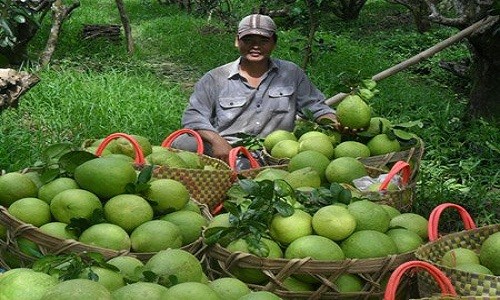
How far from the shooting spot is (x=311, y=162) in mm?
3836

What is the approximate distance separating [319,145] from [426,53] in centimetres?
190

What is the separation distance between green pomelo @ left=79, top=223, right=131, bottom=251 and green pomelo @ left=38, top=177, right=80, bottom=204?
0.29 meters

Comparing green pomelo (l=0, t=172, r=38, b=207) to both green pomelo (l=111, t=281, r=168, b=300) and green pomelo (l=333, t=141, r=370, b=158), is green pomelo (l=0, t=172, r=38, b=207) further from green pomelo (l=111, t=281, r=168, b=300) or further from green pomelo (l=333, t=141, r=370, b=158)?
green pomelo (l=333, t=141, r=370, b=158)

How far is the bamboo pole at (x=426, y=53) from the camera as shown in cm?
542

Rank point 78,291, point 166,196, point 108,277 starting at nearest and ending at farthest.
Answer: point 78,291
point 108,277
point 166,196

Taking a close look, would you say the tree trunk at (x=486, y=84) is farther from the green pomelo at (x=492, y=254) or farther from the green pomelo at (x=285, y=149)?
the green pomelo at (x=492, y=254)

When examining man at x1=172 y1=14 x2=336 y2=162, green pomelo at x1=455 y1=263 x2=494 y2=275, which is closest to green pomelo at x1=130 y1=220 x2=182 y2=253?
green pomelo at x1=455 y1=263 x2=494 y2=275

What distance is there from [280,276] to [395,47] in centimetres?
1012

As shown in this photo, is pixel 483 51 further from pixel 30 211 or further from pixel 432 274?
pixel 30 211

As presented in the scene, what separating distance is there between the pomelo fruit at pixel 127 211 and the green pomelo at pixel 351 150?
1.43 m

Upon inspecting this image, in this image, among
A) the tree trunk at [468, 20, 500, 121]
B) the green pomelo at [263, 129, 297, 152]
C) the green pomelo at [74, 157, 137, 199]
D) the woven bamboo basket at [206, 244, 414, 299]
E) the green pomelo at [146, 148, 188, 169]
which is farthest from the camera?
the tree trunk at [468, 20, 500, 121]

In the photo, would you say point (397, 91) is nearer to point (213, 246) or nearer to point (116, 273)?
point (213, 246)

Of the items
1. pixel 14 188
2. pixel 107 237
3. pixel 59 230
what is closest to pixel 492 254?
pixel 107 237

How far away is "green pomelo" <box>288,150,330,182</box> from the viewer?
12.6ft
